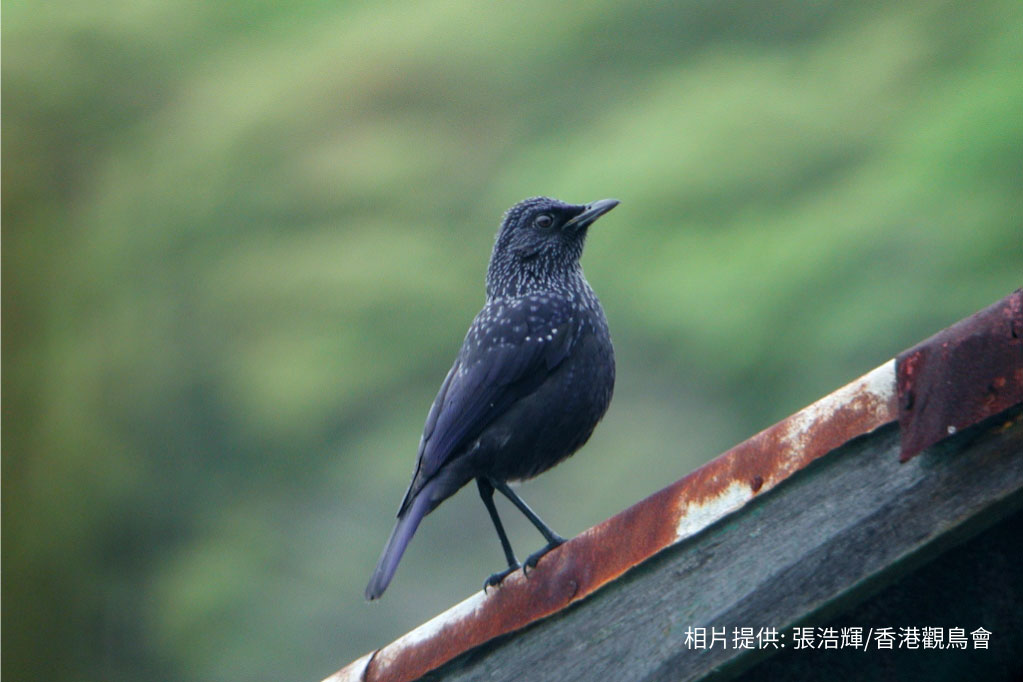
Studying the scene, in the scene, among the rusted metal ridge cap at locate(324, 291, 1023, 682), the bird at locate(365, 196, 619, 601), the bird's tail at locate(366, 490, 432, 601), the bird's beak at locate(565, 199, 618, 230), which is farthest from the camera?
the bird's beak at locate(565, 199, 618, 230)

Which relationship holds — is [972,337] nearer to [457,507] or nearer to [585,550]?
[585,550]

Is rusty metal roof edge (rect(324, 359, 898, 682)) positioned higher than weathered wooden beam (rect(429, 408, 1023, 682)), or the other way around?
rusty metal roof edge (rect(324, 359, 898, 682))

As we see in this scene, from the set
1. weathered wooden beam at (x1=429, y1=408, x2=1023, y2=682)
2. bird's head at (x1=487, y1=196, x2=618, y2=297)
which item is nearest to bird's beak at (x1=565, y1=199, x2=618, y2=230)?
bird's head at (x1=487, y1=196, x2=618, y2=297)

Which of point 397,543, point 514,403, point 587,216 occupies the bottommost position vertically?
point 397,543

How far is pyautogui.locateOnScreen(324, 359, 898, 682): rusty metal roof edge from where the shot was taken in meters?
1.45

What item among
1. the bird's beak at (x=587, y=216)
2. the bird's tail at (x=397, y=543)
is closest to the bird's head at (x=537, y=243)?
the bird's beak at (x=587, y=216)

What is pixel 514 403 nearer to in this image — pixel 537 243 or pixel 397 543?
pixel 397 543

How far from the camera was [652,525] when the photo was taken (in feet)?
5.41

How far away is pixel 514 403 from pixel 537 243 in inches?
29.3

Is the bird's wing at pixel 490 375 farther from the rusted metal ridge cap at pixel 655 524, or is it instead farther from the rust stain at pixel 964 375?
the rust stain at pixel 964 375

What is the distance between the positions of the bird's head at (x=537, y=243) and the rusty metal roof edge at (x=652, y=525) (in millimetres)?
1631

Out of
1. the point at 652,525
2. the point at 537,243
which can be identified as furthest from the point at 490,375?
the point at 652,525

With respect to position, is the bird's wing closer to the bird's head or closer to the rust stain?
the bird's head

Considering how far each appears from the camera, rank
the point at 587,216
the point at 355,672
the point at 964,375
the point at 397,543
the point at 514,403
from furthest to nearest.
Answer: the point at 587,216 < the point at 514,403 < the point at 397,543 < the point at 355,672 < the point at 964,375
